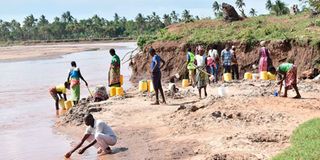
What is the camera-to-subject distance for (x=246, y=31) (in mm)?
24906

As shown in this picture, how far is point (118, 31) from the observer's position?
118875 mm

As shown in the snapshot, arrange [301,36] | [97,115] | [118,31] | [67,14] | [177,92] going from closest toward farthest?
[97,115] < [177,92] < [301,36] < [118,31] < [67,14]

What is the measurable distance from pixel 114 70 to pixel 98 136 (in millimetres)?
6520

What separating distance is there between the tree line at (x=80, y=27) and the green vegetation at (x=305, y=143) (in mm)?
95316

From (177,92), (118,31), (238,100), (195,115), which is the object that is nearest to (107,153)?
(195,115)

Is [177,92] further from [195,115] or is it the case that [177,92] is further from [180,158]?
[180,158]

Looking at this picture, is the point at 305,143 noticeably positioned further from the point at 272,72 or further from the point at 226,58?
the point at 226,58

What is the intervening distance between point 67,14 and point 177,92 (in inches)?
5010

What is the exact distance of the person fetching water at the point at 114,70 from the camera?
16759mm

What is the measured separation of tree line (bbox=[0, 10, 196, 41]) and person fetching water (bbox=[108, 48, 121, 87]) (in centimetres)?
8756

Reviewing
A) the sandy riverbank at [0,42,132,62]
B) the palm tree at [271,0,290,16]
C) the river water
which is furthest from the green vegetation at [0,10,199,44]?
the river water

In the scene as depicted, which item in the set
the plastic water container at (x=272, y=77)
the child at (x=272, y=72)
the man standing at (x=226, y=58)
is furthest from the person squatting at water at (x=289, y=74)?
the man standing at (x=226, y=58)

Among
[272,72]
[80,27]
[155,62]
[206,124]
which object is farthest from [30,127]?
[80,27]

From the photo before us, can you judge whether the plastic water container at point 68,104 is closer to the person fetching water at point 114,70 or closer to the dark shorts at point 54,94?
the dark shorts at point 54,94
